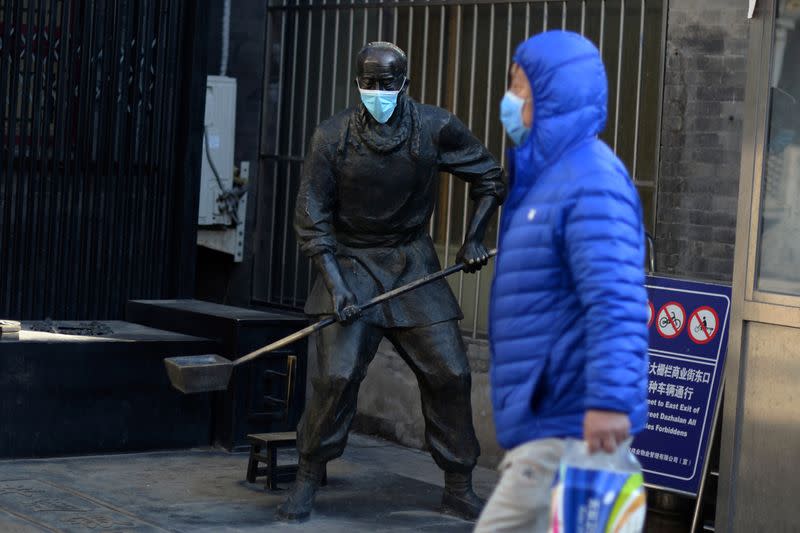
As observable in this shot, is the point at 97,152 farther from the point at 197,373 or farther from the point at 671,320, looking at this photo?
the point at 671,320

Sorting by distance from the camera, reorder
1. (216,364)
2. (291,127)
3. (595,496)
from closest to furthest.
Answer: (595,496) < (216,364) < (291,127)

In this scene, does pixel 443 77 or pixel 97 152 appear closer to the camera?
pixel 443 77

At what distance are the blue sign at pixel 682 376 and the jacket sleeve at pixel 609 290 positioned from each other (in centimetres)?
307

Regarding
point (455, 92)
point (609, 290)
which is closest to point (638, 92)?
point (455, 92)

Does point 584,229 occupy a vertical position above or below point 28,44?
below

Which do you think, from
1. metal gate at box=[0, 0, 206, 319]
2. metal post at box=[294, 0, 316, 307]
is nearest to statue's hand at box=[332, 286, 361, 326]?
metal gate at box=[0, 0, 206, 319]

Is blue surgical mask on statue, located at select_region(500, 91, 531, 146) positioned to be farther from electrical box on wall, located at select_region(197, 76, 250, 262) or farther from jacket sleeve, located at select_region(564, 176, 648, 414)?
Result: electrical box on wall, located at select_region(197, 76, 250, 262)

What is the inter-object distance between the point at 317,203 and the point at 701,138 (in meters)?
2.03

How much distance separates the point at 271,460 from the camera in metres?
7.23

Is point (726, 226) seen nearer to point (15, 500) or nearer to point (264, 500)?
point (264, 500)

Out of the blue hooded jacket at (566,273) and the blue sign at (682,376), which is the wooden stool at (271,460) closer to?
Answer: the blue sign at (682,376)

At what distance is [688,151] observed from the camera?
23.9 ft

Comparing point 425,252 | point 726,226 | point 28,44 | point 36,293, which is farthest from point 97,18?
point 726,226

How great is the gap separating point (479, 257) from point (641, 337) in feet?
9.74
